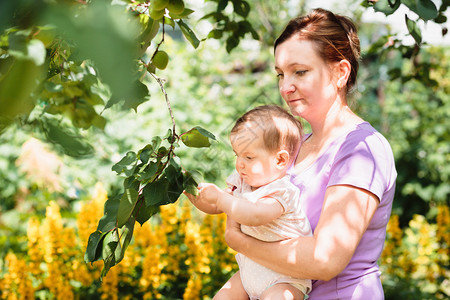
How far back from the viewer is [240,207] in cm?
123

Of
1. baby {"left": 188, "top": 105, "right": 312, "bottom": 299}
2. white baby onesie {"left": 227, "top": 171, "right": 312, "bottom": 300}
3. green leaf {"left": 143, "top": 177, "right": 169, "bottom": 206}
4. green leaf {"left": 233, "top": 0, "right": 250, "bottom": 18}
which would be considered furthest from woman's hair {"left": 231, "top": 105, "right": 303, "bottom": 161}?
green leaf {"left": 233, "top": 0, "right": 250, "bottom": 18}

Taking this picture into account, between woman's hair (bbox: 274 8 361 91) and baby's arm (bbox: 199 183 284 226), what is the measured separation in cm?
51

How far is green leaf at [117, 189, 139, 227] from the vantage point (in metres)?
1.05

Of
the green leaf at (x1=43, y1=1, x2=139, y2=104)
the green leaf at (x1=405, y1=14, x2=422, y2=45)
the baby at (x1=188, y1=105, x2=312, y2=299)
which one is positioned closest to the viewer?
the green leaf at (x1=43, y1=1, x2=139, y2=104)

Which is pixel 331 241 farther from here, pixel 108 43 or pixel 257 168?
pixel 108 43

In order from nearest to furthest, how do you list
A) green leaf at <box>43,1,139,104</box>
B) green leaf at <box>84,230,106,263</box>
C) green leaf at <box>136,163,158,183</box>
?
green leaf at <box>43,1,139,104</box> → green leaf at <box>136,163,158,183</box> → green leaf at <box>84,230,106,263</box>

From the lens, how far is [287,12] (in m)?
3.87

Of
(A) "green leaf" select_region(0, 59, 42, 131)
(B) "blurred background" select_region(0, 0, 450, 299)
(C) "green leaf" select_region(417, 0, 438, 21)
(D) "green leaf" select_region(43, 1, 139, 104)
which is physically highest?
(D) "green leaf" select_region(43, 1, 139, 104)

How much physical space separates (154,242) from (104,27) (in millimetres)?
2191

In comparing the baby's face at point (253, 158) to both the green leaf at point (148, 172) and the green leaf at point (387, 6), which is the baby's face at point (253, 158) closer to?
the green leaf at point (148, 172)

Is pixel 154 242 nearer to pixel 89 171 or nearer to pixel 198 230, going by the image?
pixel 198 230

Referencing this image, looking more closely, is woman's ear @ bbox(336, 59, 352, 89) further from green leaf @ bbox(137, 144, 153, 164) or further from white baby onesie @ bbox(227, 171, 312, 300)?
green leaf @ bbox(137, 144, 153, 164)

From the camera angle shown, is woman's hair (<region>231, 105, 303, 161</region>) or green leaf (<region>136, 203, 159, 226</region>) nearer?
green leaf (<region>136, 203, 159, 226</region>)

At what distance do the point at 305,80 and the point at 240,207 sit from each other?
44 centimetres
